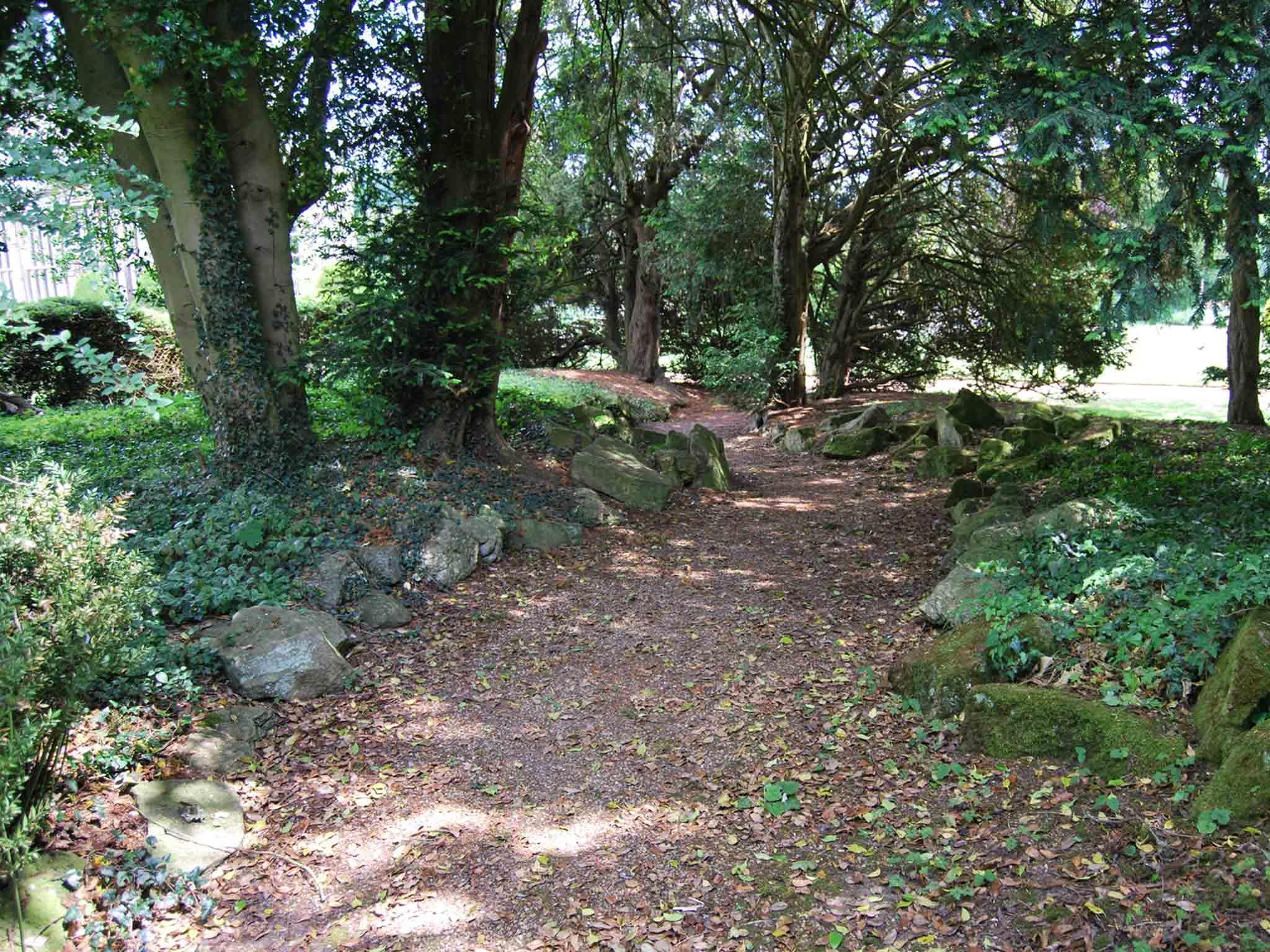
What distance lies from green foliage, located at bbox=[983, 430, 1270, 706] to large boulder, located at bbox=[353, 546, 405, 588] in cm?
424

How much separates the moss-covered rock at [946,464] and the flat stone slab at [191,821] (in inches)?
340

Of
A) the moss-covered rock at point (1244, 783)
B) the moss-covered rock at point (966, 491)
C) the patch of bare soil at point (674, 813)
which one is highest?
the moss-covered rock at point (966, 491)

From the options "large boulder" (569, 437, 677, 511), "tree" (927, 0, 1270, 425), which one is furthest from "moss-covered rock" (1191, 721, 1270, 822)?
"large boulder" (569, 437, 677, 511)

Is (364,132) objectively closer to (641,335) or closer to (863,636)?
(863,636)

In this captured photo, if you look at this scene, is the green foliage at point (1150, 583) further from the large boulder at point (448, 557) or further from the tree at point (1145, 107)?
the large boulder at point (448, 557)

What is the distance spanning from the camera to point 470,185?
8.38 m

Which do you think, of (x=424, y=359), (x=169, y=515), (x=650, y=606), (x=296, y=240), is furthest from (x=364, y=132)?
(x=650, y=606)

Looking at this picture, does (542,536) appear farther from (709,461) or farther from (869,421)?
(869,421)

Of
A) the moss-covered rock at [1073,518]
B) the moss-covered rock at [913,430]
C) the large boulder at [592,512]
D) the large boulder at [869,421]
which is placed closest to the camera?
the moss-covered rock at [1073,518]

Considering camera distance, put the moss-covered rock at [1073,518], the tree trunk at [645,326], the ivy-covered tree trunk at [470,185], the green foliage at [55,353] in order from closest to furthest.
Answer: the moss-covered rock at [1073,518]
the ivy-covered tree trunk at [470,185]
the green foliage at [55,353]
the tree trunk at [645,326]

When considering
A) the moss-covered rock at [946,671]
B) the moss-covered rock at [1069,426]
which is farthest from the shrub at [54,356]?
the moss-covered rock at [1069,426]

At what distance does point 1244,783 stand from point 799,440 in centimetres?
996

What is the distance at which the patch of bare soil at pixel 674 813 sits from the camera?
10.5ft

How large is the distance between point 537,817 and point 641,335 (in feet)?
58.4
